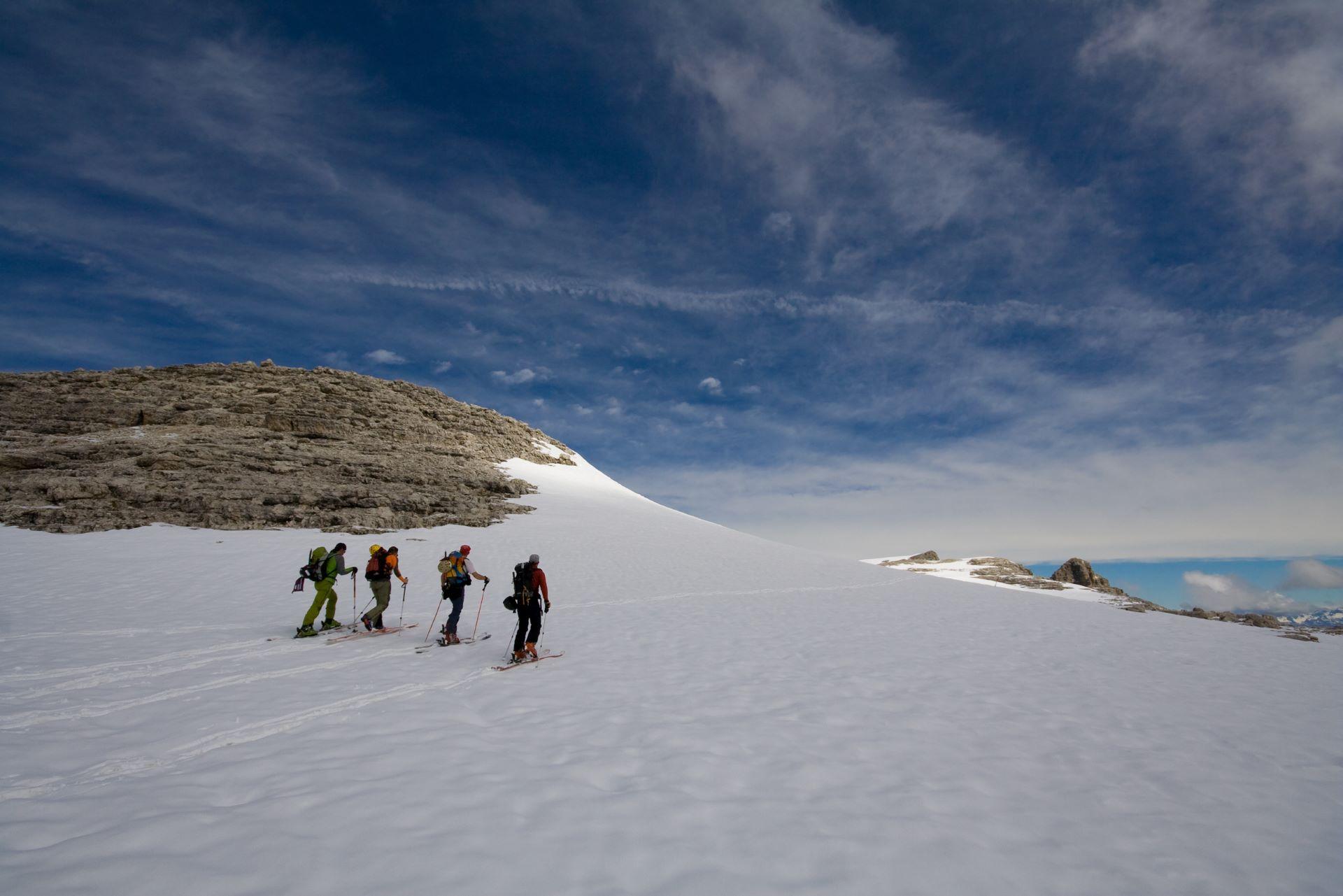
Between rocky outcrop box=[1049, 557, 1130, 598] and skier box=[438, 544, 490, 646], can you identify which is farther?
rocky outcrop box=[1049, 557, 1130, 598]

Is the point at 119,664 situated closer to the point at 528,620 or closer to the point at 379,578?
the point at 379,578

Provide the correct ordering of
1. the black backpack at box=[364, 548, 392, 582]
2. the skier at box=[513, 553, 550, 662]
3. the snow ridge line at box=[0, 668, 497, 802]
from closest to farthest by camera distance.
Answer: the snow ridge line at box=[0, 668, 497, 802] → the skier at box=[513, 553, 550, 662] → the black backpack at box=[364, 548, 392, 582]

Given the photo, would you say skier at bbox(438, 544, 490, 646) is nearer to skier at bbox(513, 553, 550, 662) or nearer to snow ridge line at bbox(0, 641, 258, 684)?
skier at bbox(513, 553, 550, 662)

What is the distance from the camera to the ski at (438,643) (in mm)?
10859

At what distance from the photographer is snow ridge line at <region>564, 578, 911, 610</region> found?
55.8 feet

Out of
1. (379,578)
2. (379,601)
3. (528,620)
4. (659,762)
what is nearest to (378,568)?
(379,578)

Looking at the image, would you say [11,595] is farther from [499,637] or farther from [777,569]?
[777,569]

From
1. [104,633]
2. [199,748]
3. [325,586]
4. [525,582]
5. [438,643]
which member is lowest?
[199,748]

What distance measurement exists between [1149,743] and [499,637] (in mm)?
11277

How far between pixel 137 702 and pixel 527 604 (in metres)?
5.30

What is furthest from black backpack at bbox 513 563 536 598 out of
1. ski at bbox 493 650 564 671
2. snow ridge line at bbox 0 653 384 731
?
snow ridge line at bbox 0 653 384 731

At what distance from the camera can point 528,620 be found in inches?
404

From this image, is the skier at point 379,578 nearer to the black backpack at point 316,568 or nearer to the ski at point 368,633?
the ski at point 368,633

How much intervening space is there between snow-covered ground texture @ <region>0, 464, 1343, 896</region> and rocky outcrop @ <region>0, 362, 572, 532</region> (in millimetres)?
16227
